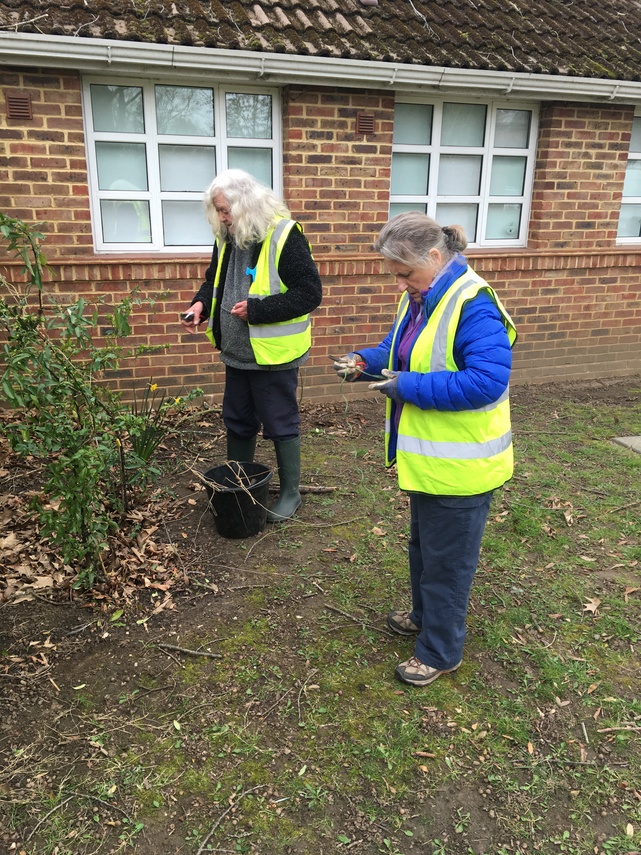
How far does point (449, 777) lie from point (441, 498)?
101 cm

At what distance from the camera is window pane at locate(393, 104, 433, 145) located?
637cm

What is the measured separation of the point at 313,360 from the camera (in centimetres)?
649

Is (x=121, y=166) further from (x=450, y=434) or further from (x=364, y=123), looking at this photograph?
(x=450, y=434)

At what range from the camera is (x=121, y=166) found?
5582 mm

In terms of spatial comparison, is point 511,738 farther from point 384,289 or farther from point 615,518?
point 384,289

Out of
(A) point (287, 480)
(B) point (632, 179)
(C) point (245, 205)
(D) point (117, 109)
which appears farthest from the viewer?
(B) point (632, 179)

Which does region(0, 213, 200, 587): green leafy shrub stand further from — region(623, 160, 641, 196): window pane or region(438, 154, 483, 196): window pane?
region(623, 160, 641, 196): window pane

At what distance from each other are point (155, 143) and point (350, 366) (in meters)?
3.81

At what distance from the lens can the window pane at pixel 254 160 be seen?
592 centimetres

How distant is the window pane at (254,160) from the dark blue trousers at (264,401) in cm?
274

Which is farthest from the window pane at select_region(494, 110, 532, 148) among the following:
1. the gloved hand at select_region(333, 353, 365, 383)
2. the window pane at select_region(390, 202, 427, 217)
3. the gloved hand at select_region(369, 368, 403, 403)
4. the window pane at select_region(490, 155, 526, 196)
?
the gloved hand at select_region(369, 368, 403, 403)

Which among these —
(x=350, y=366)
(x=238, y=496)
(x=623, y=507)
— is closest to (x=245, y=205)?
(x=350, y=366)

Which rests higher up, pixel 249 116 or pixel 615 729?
pixel 249 116

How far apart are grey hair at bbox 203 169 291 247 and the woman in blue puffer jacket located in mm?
1206
